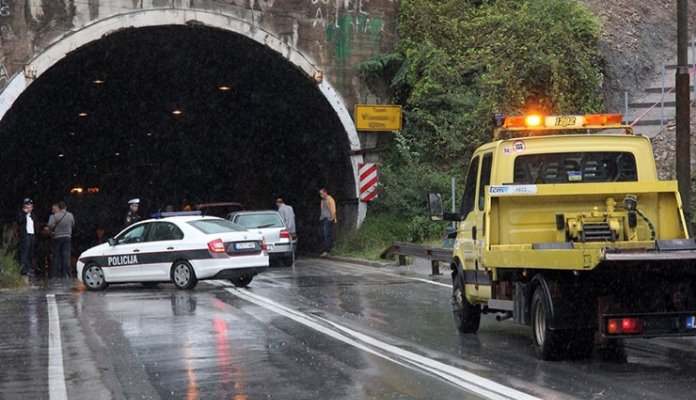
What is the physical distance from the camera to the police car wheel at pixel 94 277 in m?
23.4

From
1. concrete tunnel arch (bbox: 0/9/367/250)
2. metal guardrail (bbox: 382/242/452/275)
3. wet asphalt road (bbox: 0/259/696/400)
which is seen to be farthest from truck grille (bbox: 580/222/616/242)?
concrete tunnel arch (bbox: 0/9/367/250)

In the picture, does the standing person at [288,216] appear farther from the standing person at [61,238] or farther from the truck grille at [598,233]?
the truck grille at [598,233]

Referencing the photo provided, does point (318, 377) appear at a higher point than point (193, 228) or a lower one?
lower

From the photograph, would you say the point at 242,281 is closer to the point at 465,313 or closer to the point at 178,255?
the point at 178,255

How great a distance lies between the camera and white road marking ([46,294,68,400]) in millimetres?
9917

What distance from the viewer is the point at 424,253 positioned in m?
24.9

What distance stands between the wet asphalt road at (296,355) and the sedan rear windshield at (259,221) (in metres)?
10.6

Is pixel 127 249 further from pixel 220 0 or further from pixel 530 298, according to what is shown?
pixel 530 298

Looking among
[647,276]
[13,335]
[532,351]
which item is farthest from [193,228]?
[647,276]

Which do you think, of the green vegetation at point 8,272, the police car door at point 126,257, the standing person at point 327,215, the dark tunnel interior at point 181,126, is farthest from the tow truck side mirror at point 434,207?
the standing person at point 327,215

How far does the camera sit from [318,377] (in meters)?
10.4

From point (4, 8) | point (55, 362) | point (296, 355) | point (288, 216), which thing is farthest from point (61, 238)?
point (296, 355)

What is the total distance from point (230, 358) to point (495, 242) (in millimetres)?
3137

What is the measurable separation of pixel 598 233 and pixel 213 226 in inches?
472
